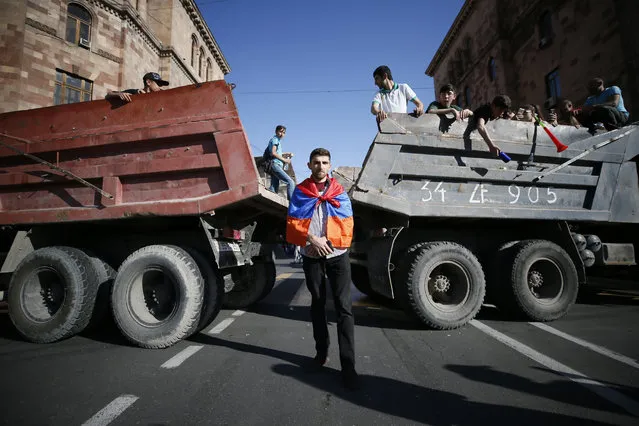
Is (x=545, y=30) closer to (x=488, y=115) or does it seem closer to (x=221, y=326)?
(x=488, y=115)

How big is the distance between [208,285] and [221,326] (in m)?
1.01

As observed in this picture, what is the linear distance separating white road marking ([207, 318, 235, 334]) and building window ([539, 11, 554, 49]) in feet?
61.0

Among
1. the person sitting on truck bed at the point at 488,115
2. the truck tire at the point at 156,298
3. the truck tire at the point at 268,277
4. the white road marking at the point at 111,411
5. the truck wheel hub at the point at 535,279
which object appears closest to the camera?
the white road marking at the point at 111,411

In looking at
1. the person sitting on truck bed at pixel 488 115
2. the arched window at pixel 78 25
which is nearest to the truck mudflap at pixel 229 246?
the person sitting on truck bed at pixel 488 115

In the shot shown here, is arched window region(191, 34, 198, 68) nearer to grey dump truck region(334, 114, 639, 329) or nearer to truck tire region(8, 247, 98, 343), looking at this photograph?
truck tire region(8, 247, 98, 343)

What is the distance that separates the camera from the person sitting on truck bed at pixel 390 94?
393 cm

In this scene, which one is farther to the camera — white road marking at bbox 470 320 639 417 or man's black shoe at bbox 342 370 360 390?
man's black shoe at bbox 342 370 360 390

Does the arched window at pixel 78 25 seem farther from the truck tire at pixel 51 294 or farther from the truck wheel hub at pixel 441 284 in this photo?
the truck wheel hub at pixel 441 284

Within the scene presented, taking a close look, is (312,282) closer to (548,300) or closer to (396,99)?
(396,99)

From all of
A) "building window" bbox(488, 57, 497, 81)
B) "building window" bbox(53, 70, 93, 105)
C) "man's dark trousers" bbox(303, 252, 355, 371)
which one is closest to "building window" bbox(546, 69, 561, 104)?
"building window" bbox(488, 57, 497, 81)

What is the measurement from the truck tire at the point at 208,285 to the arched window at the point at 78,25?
1751 centimetres

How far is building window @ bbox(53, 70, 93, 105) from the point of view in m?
13.3

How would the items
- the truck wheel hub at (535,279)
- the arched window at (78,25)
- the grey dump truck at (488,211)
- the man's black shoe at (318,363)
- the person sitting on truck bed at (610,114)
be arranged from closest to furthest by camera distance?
the man's black shoe at (318,363) < the grey dump truck at (488,211) < the truck wheel hub at (535,279) < the person sitting on truck bed at (610,114) < the arched window at (78,25)

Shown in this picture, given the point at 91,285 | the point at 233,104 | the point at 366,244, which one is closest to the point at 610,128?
the point at 366,244
